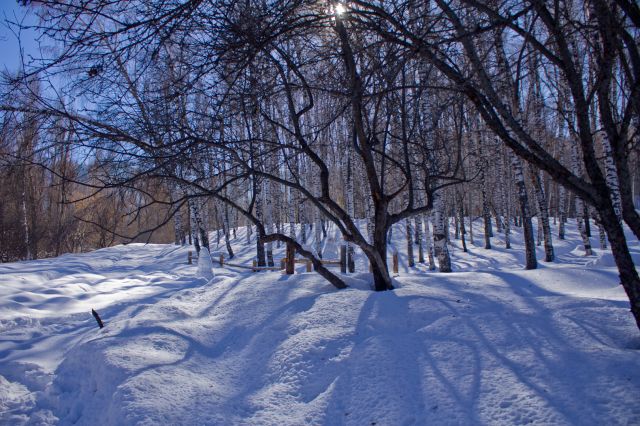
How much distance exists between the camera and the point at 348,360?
3367 millimetres

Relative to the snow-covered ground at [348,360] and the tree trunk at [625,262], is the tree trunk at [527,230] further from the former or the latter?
the tree trunk at [625,262]

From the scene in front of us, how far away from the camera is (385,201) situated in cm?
562

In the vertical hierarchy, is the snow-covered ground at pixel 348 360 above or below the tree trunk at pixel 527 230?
below

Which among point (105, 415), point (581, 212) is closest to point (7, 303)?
point (105, 415)

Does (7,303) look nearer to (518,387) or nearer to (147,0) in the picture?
(147,0)

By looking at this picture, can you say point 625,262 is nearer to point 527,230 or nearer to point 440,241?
point 440,241

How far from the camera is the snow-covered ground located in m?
2.53

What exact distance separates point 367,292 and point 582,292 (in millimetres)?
3050

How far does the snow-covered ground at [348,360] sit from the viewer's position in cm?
253

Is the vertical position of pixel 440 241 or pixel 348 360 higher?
pixel 440 241

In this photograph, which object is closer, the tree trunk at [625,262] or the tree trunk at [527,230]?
the tree trunk at [625,262]

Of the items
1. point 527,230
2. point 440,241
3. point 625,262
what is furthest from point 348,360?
point 527,230

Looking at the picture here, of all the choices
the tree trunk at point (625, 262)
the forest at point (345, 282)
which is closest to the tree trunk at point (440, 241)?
the forest at point (345, 282)

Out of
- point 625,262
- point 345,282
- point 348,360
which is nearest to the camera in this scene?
point 625,262
